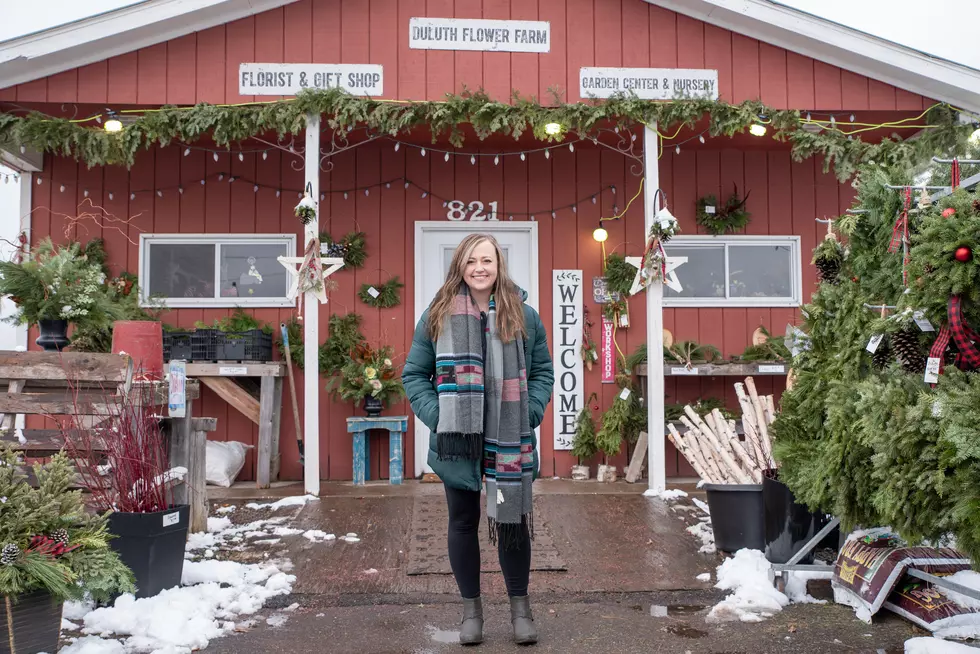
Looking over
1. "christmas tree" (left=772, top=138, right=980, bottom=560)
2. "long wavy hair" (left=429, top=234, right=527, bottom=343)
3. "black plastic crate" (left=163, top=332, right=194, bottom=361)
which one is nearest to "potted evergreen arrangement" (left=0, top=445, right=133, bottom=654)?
"long wavy hair" (left=429, top=234, right=527, bottom=343)

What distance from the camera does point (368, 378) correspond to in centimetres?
703

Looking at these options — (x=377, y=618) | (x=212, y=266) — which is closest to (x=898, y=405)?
(x=377, y=618)

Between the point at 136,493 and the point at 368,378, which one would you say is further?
the point at 368,378

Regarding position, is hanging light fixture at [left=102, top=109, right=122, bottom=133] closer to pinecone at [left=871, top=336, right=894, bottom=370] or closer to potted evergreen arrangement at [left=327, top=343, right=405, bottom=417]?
potted evergreen arrangement at [left=327, top=343, right=405, bottom=417]

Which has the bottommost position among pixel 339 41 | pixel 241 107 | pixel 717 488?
pixel 717 488

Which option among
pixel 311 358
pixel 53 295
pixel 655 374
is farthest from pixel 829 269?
pixel 53 295

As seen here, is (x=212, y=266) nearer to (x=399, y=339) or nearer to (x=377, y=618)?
(x=399, y=339)

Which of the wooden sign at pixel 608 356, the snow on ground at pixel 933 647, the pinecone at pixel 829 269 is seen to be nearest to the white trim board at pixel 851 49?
the wooden sign at pixel 608 356

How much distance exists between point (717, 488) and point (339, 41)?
4445mm

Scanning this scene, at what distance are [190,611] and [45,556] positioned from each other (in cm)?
75

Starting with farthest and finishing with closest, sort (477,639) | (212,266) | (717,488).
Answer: (212,266) → (717,488) → (477,639)

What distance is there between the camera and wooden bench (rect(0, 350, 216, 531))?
13.2 ft

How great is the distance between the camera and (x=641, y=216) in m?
7.74

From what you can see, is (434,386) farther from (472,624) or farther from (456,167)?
(456,167)
